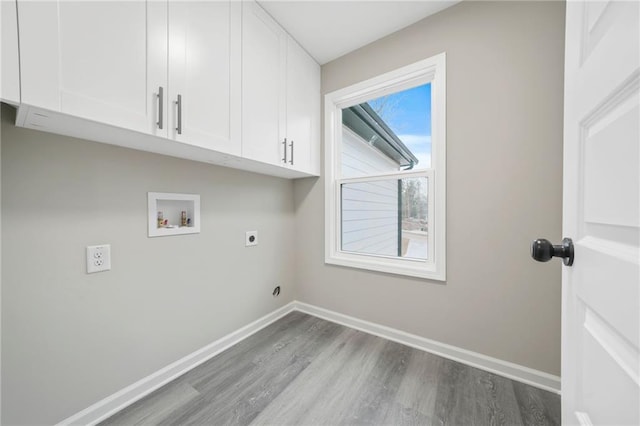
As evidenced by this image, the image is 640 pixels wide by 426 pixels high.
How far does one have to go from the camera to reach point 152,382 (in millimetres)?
1359

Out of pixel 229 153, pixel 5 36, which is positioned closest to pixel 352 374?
pixel 229 153

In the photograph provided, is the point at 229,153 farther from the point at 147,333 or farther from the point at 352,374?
the point at 352,374

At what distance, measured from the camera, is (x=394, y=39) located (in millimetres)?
1867

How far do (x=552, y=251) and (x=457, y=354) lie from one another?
146 cm

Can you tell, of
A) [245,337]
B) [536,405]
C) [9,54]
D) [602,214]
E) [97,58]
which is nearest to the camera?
[602,214]

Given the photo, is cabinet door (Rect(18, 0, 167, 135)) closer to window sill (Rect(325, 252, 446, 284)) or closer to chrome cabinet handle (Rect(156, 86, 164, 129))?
chrome cabinet handle (Rect(156, 86, 164, 129))

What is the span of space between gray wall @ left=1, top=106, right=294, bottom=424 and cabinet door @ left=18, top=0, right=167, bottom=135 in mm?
375

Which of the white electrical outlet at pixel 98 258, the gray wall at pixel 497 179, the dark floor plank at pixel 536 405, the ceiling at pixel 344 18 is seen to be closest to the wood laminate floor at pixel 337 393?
the dark floor plank at pixel 536 405

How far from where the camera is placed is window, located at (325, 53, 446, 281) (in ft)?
5.70

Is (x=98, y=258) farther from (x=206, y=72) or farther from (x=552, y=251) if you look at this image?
(x=552, y=251)

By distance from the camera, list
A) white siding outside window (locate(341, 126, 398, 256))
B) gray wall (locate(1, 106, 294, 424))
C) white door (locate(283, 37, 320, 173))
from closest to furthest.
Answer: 1. gray wall (locate(1, 106, 294, 424))
2. white door (locate(283, 37, 320, 173))
3. white siding outside window (locate(341, 126, 398, 256))

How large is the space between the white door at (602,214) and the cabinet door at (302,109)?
1.59m

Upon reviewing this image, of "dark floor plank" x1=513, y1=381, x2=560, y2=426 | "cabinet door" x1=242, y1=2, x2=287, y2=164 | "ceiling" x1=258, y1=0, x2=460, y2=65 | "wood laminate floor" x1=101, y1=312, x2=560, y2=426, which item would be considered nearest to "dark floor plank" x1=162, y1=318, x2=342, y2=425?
"wood laminate floor" x1=101, y1=312, x2=560, y2=426

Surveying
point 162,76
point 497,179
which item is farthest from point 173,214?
point 497,179
